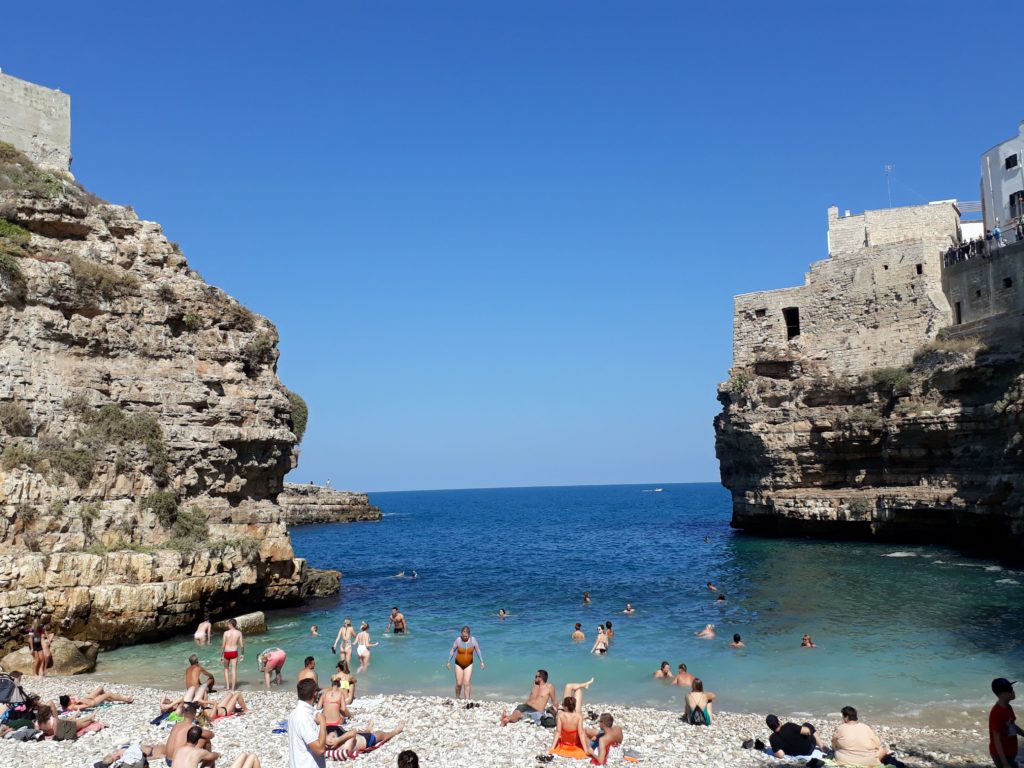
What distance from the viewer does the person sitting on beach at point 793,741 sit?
37.4 ft

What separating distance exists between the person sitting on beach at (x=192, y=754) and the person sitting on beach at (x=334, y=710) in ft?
8.17

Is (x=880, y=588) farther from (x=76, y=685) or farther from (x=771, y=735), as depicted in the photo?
(x=76, y=685)

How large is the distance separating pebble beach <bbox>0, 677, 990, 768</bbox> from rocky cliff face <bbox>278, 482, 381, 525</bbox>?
71.5 meters

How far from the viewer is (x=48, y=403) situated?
802 inches

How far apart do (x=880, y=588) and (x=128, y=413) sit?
2524cm

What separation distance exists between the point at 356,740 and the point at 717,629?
44.9ft

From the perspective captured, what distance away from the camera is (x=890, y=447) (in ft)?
130

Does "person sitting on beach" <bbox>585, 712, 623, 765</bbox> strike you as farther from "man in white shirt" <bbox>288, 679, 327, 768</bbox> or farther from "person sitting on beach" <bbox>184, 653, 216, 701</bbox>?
"person sitting on beach" <bbox>184, 653, 216, 701</bbox>

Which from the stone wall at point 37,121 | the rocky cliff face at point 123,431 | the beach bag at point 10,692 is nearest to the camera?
the beach bag at point 10,692

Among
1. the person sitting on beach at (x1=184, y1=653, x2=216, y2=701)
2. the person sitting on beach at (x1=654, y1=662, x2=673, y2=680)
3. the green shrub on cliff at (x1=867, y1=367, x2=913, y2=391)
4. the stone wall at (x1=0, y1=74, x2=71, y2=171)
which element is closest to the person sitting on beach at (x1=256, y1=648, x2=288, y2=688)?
the person sitting on beach at (x1=184, y1=653, x2=216, y2=701)

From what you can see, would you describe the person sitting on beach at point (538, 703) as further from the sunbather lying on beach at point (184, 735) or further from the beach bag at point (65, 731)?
the beach bag at point (65, 731)

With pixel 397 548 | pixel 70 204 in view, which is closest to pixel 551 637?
pixel 70 204

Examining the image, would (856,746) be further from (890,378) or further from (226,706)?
(890,378)

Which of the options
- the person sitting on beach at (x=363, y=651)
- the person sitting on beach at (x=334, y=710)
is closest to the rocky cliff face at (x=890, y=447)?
the person sitting on beach at (x=363, y=651)
